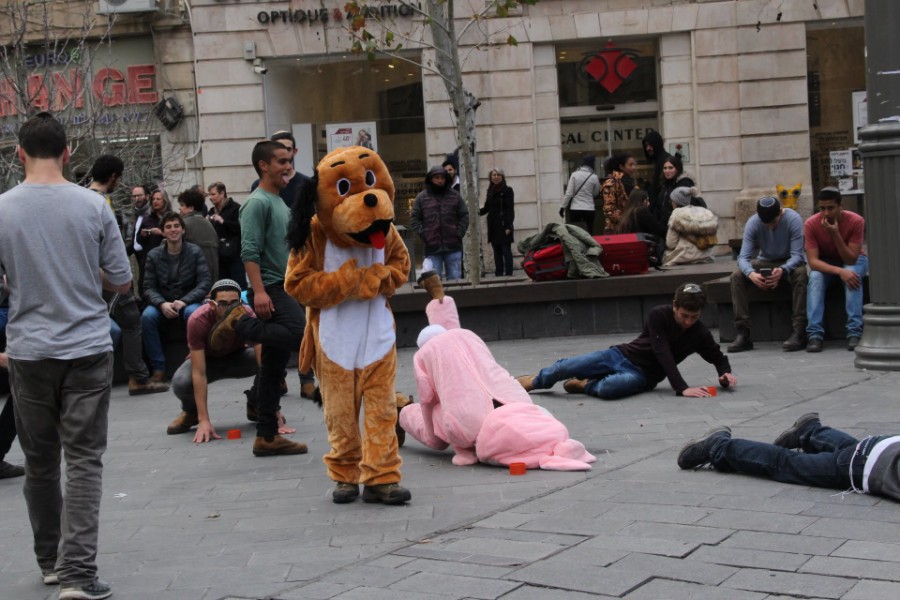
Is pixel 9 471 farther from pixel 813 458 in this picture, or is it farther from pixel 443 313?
pixel 813 458

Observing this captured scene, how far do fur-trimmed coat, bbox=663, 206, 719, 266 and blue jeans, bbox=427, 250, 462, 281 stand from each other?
2.77m

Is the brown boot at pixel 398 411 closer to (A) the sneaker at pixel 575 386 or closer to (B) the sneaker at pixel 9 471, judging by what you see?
(A) the sneaker at pixel 575 386

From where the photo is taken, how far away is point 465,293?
44.1ft

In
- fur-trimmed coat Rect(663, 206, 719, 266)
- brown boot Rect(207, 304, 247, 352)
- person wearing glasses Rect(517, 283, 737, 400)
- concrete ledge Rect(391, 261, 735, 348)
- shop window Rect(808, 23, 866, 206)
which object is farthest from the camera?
shop window Rect(808, 23, 866, 206)

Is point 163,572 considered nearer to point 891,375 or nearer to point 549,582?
point 549,582

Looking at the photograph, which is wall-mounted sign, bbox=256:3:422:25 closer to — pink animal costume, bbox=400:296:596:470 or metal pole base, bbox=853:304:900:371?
metal pole base, bbox=853:304:900:371

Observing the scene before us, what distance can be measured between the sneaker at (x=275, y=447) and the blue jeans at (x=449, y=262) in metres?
7.31

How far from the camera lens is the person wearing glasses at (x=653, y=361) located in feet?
29.7

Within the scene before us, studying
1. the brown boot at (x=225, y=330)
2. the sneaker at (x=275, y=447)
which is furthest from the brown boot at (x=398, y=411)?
the brown boot at (x=225, y=330)

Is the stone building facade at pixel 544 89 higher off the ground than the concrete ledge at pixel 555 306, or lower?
higher

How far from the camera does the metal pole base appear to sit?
9656 mm

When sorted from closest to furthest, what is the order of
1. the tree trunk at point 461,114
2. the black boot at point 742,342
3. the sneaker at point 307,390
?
the sneaker at point 307,390 → the black boot at point 742,342 → the tree trunk at point 461,114

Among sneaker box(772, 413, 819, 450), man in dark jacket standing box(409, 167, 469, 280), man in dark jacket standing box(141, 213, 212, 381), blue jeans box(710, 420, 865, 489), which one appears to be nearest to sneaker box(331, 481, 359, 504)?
blue jeans box(710, 420, 865, 489)

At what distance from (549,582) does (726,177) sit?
17432 mm
